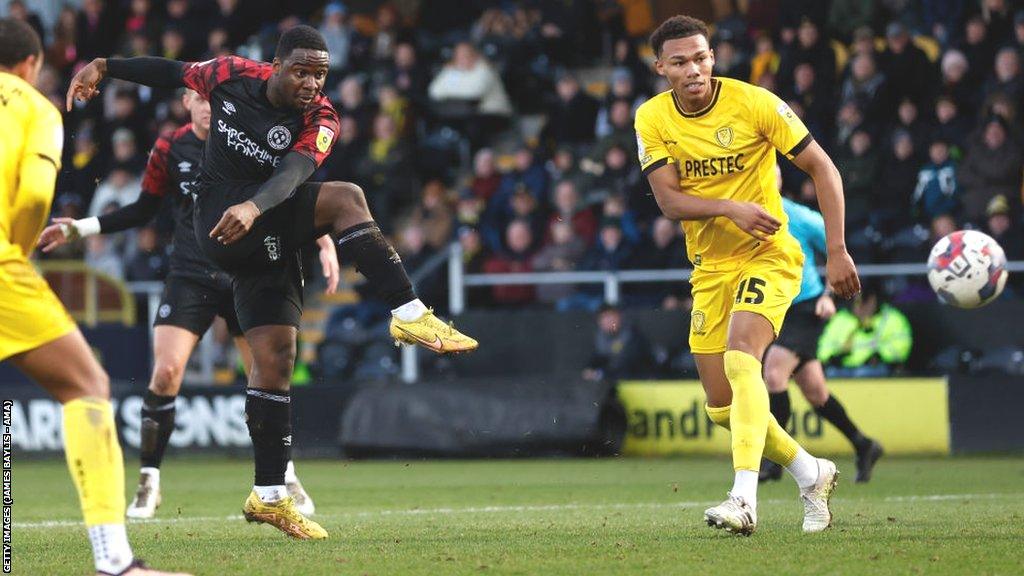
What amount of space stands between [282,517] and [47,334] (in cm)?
247

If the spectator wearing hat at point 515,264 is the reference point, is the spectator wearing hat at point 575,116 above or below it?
above

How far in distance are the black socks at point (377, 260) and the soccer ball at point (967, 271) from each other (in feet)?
14.2

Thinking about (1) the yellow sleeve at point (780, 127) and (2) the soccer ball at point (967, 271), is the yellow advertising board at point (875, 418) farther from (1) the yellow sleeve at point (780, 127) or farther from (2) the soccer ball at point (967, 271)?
(1) the yellow sleeve at point (780, 127)

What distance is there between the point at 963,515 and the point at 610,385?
6795 mm

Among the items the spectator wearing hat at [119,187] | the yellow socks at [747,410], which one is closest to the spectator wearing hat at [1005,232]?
the yellow socks at [747,410]

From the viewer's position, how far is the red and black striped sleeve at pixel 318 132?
753 centimetres

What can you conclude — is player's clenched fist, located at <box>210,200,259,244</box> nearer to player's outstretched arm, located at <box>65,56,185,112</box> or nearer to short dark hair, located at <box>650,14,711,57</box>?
player's outstretched arm, located at <box>65,56,185,112</box>

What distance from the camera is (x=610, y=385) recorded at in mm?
15266

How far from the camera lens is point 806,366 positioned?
11.6 m

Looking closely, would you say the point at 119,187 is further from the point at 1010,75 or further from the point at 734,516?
the point at 734,516

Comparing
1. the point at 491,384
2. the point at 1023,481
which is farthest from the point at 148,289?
the point at 1023,481

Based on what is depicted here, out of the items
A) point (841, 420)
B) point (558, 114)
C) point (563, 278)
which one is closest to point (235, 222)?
point (841, 420)

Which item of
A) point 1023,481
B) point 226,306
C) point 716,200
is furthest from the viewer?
point 1023,481

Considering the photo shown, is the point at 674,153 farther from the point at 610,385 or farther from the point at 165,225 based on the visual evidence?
the point at 165,225
